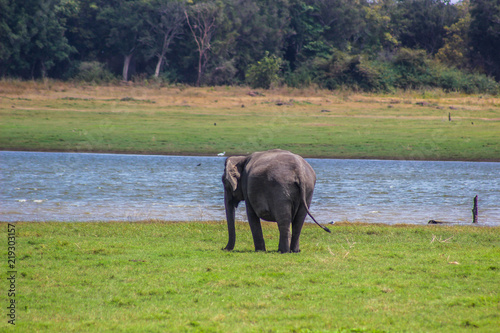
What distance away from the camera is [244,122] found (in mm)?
36906

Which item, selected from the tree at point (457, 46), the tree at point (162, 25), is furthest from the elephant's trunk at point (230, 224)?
the tree at point (457, 46)

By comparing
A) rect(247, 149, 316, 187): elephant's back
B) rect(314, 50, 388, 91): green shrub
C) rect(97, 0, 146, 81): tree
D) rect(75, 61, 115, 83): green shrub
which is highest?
rect(97, 0, 146, 81): tree

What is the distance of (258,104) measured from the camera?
41.7 meters

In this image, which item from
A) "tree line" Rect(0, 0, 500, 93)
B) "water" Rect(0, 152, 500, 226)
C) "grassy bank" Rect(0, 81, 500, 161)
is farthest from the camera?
"tree line" Rect(0, 0, 500, 93)

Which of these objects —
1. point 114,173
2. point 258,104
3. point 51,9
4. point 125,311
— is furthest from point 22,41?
point 125,311

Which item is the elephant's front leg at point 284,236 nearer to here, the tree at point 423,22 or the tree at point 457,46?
the tree at point 457,46

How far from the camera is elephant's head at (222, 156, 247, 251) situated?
10641 mm

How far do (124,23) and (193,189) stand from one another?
A: 123ft

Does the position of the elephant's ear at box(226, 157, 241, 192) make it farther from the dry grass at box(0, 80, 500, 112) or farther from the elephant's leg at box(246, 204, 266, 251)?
the dry grass at box(0, 80, 500, 112)

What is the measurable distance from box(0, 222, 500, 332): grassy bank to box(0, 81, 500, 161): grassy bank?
828 inches

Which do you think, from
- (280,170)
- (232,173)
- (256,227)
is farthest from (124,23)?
(280,170)

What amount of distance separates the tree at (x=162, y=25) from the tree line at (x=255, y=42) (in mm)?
103

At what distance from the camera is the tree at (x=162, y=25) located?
56719 mm

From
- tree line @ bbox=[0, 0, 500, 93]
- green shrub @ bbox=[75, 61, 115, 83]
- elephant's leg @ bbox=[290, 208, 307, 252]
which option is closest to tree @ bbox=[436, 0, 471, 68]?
tree line @ bbox=[0, 0, 500, 93]
